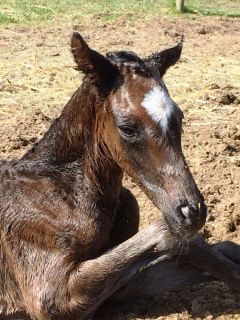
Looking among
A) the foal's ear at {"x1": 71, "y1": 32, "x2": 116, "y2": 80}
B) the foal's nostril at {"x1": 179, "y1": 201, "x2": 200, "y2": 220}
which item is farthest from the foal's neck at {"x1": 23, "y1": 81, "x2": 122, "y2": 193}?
the foal's nostril at {"x1": 179, "y1": 201, "x2": 200, "y2": 220}

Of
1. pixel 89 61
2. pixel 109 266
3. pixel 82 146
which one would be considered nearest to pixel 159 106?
pixel 89 61

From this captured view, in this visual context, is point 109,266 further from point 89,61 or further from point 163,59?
point 163,59

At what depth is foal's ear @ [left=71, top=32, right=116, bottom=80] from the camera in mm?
4066

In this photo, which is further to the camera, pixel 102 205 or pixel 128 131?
pixel 102 205

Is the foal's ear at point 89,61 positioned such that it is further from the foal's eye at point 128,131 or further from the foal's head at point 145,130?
the foal's eye at point 128,131

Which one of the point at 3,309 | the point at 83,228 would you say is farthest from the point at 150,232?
the point at 3,309

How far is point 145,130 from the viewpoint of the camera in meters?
3.96

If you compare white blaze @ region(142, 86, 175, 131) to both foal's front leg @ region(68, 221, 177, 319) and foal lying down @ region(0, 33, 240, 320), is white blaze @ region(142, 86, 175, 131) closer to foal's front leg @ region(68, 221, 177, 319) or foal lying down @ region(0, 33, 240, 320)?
foal lying down @ region(0, 33, 240, 320)

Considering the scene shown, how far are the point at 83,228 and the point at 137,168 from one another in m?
0.59

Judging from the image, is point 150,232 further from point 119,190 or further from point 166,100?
point 166,100

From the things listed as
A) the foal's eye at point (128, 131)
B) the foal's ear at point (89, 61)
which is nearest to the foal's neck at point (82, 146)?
the foal's ear at point (89, 61)

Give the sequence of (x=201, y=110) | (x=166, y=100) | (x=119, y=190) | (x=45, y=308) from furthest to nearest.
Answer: (x=201, y=110) < (x=119, y=190) < (x=45, y=308) < (x=166, y=100)

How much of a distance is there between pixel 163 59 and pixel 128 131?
2.17 ft

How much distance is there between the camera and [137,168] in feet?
13.4
